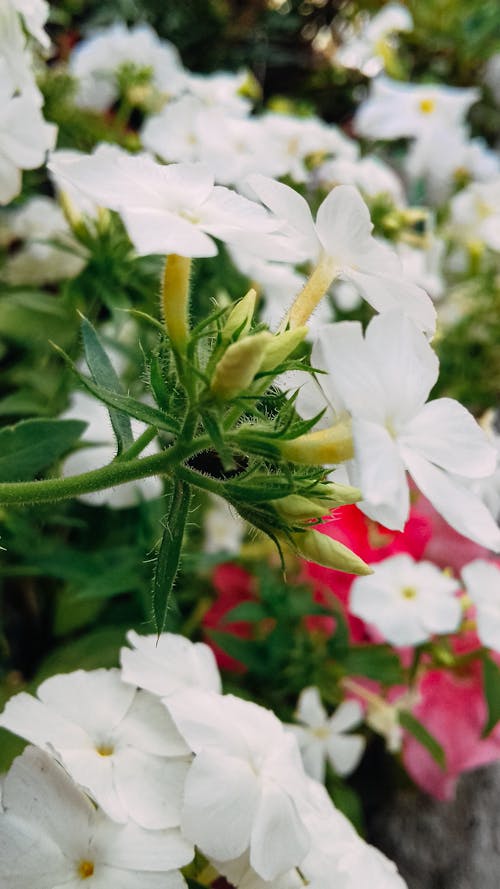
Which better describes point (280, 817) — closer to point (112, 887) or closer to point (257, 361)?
point (112, 887)

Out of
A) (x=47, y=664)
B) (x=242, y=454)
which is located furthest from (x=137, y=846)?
(x=47, y=664)

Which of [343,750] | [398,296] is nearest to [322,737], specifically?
[343,750]

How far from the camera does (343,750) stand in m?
0.53

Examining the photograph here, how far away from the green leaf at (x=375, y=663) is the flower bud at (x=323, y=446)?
318 mm

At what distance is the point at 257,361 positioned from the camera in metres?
0.25

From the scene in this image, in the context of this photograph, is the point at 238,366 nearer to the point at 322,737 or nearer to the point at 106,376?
the point at 106,376

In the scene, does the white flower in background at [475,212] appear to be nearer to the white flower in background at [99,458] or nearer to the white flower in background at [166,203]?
the white flower in background at [99,458]

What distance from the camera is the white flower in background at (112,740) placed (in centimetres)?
30

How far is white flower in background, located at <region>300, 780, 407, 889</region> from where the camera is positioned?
1.01ft

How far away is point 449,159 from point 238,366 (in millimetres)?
809

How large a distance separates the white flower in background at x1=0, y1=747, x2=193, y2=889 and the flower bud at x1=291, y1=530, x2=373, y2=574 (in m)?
0.11

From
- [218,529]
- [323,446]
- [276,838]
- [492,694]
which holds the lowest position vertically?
[218,529]

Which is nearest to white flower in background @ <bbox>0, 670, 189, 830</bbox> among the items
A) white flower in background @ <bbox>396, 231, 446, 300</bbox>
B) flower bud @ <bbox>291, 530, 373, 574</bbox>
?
flower bud @ <bbox>291, 530, 373, 574</bbox>

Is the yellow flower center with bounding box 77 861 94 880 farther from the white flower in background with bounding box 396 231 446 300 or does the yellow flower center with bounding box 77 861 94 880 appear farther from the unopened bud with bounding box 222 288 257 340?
the white flower in background with bounding box 396 231 446 300
